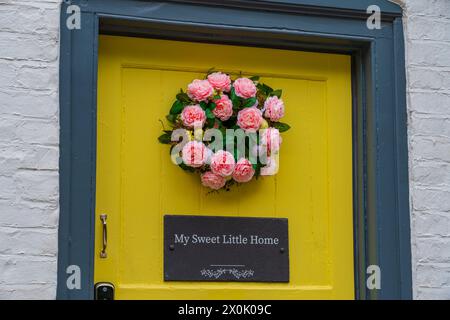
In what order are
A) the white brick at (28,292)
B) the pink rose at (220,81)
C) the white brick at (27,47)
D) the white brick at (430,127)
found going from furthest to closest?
the white brick at (430,127)
the pink rose at (220,81)
the white brick at (27,47)
the white brick at (28,292)

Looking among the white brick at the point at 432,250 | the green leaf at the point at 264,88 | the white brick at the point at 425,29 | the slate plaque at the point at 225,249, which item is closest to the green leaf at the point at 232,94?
the green leaf at the point at 264,88

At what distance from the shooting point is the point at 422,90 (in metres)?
3.96

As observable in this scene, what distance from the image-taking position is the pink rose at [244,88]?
3.83m

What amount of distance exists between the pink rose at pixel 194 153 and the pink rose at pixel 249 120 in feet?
0.57

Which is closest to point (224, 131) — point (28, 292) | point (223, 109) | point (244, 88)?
point (223, 109)

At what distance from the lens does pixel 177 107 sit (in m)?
3.81

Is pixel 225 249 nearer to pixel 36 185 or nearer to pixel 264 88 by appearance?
pixel 264 88

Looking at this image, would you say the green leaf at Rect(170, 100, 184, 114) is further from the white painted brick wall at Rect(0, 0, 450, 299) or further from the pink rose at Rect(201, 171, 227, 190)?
the white painted brick wall at Rect(0, 0, 450, 299)

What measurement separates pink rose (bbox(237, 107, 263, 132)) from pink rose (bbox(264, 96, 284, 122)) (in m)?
0.05

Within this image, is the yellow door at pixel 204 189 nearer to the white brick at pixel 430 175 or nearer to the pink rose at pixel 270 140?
the pink rose at pixel 270 140

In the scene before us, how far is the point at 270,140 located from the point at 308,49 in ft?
1.53

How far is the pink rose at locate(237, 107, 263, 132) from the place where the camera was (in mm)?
3793
